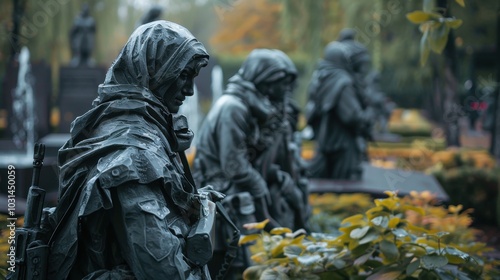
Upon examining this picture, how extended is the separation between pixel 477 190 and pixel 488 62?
49.9 ft

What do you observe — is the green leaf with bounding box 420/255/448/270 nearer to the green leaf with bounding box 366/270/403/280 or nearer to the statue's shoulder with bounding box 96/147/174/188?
the green leaf with bounding box 366/270/403/280

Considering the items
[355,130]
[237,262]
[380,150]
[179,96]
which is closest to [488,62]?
[380,150]

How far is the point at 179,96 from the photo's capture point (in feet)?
11.6

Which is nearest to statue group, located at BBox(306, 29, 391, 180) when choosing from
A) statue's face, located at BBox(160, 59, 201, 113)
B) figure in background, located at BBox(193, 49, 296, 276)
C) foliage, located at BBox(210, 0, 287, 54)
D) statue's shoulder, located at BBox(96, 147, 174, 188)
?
figure in background, located at BBox(193, 49, 296, 276)

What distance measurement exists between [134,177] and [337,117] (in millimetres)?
9863

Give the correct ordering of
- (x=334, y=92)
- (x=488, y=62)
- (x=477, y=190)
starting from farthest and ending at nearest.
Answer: (x=488, y=62), (x=477, y=190), (x=334, y=92)

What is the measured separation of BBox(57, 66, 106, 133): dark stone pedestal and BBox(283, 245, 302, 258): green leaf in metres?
15.5

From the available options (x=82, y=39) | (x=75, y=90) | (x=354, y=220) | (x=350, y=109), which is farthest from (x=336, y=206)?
(x=82, y=39)

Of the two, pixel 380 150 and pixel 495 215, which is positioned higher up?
pixel 495 215

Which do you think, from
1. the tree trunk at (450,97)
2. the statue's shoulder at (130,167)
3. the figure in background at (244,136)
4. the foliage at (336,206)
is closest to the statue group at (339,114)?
the foliage at (336,206)

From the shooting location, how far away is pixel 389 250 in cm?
484

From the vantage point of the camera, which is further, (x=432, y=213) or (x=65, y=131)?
(x=65, y=131)

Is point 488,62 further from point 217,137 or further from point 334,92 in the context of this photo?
point 217,137

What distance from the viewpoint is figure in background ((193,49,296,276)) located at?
6.95 metres
